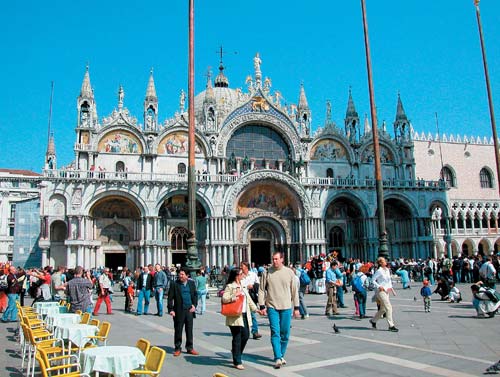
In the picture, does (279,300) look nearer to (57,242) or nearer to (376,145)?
(376,145)

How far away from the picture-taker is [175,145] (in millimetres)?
38125

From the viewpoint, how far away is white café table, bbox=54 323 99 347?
8539 millimetres

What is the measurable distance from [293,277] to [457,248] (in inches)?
1855

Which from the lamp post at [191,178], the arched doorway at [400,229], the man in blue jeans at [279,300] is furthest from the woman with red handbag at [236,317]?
the arched doorway at [400,229]

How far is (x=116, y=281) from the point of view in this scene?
35.8 meters

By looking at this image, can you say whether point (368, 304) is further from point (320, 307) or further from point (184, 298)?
point (184, 298)

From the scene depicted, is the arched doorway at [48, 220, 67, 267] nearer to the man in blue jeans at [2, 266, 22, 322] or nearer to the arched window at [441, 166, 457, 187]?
the man in blue jeans at [2, 266, 22, 322]

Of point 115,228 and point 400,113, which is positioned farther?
point 400,113

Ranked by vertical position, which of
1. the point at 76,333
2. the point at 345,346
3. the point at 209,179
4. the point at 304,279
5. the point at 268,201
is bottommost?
the point at 345,346

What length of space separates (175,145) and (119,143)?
439 centimetres

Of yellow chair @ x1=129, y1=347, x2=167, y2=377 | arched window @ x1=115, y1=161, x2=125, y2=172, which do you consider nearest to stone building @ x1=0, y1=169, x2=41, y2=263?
arched window @ x1=115, y1=161, x2=125, y2=172

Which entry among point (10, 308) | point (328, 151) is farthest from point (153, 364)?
point (328, 151)

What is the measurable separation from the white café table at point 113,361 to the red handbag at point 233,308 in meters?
2.15

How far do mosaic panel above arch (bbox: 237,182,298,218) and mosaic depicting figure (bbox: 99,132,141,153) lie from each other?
947 cm
